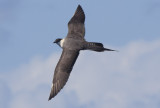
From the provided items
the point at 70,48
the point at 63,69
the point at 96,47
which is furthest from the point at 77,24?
the point at 63,69

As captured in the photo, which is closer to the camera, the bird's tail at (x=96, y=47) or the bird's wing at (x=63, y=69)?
the bird's wing at (x=63, y=69)

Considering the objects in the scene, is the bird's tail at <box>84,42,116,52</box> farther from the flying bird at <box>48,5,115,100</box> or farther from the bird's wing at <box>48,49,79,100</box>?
the bird's wing at <box>48,49,79,100</box>

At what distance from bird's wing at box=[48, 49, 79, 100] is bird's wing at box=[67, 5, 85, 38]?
2.09 meters

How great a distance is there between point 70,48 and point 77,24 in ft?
9.32

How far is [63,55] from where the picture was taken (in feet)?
161

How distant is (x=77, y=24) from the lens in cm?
5100

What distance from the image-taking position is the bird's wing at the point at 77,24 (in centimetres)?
5050

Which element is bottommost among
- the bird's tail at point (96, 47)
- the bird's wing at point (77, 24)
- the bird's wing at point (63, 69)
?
the bird's wing at point (63, 69)

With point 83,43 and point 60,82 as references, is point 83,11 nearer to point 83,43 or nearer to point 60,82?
point 83,43

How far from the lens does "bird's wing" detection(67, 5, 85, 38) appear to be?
50.5m

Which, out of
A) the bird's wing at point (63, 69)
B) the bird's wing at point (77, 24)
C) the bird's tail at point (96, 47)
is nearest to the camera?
the bird's wing at point (63, 69)

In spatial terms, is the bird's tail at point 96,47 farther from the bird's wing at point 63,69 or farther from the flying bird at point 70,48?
the bird's wing at point 63,69

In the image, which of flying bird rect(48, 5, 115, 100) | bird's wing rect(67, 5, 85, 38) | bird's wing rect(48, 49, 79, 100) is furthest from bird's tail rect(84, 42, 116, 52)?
bird's wing rect(67, 5, 85, 38)

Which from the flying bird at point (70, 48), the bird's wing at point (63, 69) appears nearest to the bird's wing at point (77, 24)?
the flying bird at point (70, 48)
